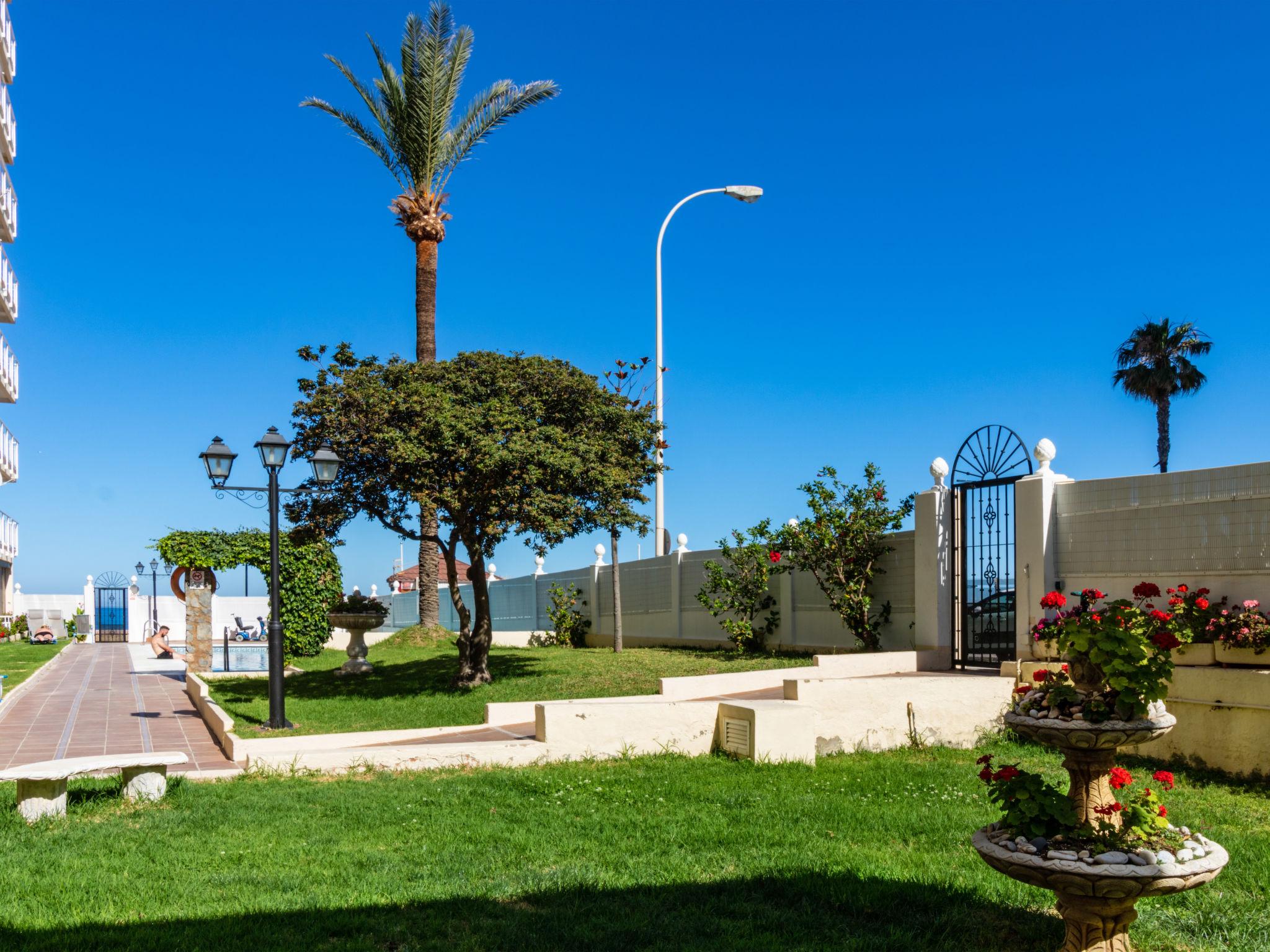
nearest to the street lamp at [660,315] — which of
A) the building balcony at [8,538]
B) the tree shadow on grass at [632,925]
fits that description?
the tree shadow on grass at [632,925]

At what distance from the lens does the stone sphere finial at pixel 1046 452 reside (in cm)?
1351

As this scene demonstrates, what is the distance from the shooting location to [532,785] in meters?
8.91

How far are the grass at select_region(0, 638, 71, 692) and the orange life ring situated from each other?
130 inches

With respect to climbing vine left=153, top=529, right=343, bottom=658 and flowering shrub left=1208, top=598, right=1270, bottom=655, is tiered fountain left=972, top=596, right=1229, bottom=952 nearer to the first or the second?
flowering shrub left=1208, top=598, right=1270, bottom=655

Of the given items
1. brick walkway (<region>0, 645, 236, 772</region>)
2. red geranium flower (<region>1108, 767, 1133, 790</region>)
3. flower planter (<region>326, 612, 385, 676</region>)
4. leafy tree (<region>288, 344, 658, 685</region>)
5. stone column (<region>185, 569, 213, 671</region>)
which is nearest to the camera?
red geranium flower (<region>1108, 767, 1133, 790</region>)

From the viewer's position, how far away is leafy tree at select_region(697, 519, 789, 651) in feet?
62.4

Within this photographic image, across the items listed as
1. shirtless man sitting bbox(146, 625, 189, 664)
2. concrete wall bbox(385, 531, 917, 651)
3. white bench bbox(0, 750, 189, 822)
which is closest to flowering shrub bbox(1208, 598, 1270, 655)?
concrete wall bbox(385, 531, 917, 651)

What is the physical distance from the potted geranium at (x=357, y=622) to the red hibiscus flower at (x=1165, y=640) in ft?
55.8

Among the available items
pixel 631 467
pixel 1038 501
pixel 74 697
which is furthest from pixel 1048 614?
pixel 74 697

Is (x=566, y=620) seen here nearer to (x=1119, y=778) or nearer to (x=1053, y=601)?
(x=1053, y=601)

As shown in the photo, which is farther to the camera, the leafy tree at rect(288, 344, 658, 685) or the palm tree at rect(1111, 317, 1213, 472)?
the palm tree at rect(1111, 317, 1213, 472)

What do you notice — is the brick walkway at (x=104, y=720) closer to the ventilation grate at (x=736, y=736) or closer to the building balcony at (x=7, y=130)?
the ventilation grate at (x=736, y=736)

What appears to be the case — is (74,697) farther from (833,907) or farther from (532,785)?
(833,907)

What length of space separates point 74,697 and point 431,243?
458 inches
